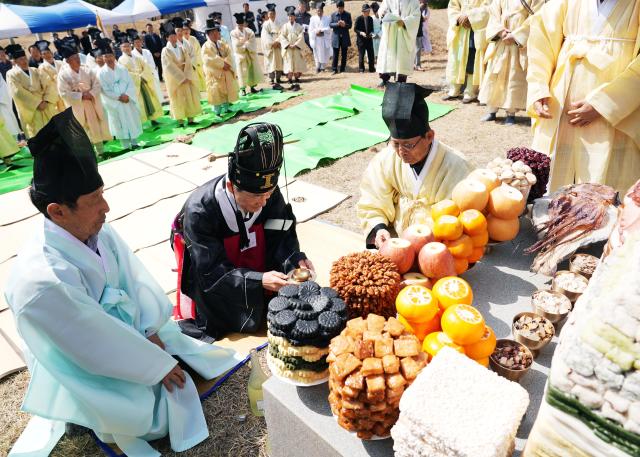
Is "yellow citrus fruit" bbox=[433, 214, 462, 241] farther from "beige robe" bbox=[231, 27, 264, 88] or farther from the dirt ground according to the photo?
"beige robe" bbox=[231, 27, 264, 88]

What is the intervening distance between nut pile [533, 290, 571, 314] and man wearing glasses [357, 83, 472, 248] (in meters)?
0.99

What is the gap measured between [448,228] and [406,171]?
3.66 feet

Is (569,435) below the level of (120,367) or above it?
above

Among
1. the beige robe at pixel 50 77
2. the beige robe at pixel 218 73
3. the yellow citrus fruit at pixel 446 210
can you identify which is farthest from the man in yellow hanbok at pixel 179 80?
the yellow citrus fruit at pixel 446 210

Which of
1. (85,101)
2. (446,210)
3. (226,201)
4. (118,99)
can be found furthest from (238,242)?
(118,99)

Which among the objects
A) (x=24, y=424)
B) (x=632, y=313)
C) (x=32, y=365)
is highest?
(x=632, y=313)

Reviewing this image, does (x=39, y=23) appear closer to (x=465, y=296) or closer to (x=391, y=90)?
(x=391, y=90)

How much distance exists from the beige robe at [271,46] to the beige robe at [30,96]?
6819 mm

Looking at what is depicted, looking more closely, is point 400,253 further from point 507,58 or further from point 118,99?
point 118,99

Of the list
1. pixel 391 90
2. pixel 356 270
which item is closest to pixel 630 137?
pixel 391 90

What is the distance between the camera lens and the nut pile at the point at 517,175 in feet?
8.29

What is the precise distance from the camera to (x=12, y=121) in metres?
9.68

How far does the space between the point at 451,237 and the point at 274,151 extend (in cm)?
123

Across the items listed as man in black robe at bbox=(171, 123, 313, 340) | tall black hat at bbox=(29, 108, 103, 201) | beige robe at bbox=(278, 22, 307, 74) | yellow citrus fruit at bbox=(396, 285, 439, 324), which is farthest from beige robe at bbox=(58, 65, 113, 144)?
yellow citrus fruit at bbox=(396, 285, 439, 324)
